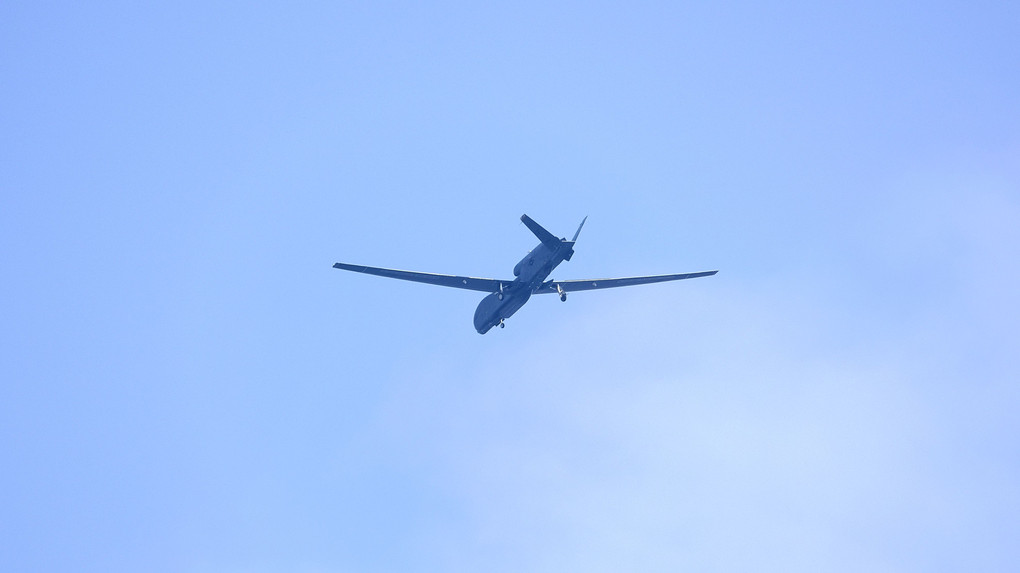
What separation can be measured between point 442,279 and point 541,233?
996 cm

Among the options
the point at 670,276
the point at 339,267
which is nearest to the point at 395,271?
the point at 339,267

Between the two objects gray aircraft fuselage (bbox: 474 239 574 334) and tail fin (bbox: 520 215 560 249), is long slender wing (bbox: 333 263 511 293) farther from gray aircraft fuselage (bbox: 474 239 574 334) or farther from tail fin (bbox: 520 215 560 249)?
tail fin (bbox: 520 215 560 249)

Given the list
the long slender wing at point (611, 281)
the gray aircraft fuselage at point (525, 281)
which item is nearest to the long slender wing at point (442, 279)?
the gray aircraft fuselage at point (525, 281)

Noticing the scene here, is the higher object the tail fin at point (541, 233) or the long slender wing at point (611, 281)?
the long slender wing at point (611, 281)

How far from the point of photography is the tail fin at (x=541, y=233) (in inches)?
2790

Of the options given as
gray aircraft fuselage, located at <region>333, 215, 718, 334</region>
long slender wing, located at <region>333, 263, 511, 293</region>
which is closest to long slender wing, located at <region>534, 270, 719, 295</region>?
gray aircraft fuselage, located at <region>333, 215, 718, 334</region>

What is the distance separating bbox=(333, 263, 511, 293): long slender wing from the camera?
252ft

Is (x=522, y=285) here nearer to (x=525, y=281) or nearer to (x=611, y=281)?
(x=525, y=281)

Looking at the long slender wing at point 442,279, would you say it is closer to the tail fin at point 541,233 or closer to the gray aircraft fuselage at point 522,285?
the gray aircraft fuselage at point 522,285

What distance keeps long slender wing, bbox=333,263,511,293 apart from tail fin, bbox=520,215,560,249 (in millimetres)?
6705

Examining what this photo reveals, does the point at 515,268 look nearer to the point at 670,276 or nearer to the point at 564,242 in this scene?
the point at 564,242

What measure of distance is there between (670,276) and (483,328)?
14.9m

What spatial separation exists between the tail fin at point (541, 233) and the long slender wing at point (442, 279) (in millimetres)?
6705

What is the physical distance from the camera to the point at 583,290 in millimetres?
82750
